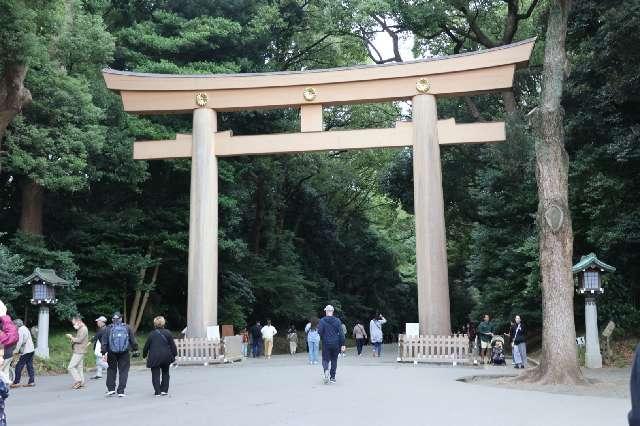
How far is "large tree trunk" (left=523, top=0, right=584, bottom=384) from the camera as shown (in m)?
12.6

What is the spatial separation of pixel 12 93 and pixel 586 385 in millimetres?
16098

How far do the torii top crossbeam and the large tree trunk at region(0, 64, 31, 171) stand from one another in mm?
3150

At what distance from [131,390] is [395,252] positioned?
3216 cm

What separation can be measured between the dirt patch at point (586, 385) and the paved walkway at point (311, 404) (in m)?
0.54

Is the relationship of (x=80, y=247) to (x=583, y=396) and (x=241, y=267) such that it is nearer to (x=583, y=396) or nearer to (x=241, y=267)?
(x=241, y=267)

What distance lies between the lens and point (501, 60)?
19.8 meters

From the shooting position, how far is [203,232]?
20.7 meters

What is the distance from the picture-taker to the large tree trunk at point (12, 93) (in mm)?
18031

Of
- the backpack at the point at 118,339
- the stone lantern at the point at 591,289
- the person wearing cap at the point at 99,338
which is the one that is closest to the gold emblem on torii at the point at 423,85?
the stone lantern at the point at 591,289

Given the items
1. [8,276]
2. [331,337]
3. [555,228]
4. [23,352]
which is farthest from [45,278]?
[555,228]

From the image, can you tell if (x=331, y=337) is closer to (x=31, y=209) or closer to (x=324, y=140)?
(x=324, y=140)

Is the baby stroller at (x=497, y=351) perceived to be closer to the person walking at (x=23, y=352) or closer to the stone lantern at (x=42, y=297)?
the person walking at (x=23, y=352)

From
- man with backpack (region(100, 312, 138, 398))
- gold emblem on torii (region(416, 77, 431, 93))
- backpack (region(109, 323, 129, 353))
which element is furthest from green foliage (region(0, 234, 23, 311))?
gold emblem on torii (region(416, 77, 431, 93))

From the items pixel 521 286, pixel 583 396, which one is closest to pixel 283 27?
pixel 521 286
